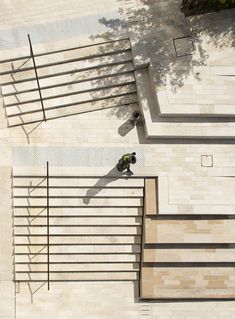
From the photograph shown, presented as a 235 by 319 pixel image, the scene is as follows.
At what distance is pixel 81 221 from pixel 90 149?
3.33m

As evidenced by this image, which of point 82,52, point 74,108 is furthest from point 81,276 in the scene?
point 82,52

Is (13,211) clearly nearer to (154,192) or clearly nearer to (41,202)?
(41,202)

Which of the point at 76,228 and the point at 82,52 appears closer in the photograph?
the point at 82,52

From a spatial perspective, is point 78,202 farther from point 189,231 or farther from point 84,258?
point 189,231

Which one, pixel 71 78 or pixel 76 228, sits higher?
pixel 71 78

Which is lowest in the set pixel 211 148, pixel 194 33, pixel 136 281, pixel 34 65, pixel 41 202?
pixel 136 281

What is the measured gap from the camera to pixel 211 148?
65.8 ft

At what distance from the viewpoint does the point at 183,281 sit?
20.3 metres

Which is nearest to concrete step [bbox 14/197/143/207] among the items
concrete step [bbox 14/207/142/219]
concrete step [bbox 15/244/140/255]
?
concrete step [bbox 14/207/142/219]

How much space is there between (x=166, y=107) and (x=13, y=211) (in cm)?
821

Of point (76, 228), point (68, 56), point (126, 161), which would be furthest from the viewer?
A: point (76, 228)

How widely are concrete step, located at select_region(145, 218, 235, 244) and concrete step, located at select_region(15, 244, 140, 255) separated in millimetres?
1183

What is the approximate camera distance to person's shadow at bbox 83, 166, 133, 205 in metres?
19.7

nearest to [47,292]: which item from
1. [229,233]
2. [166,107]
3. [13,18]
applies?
[229,233]
